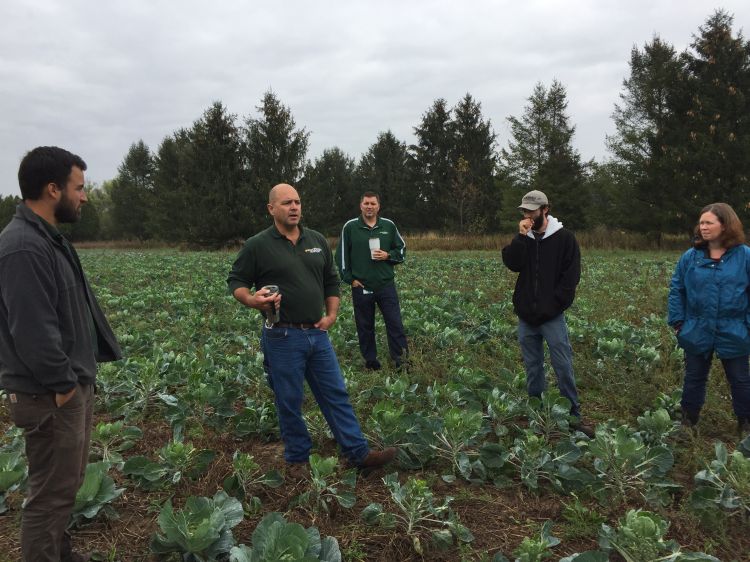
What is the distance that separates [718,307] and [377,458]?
10.4 feet

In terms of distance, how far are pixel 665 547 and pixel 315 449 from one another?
2613mm

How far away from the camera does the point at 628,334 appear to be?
24.5 feet

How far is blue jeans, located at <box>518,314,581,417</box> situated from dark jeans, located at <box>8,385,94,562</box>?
12.3 feet

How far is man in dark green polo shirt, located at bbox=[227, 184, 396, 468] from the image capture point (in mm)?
3736

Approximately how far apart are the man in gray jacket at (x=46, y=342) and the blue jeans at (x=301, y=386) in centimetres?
133

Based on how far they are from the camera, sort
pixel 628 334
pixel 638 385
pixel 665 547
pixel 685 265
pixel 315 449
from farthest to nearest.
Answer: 1. pixel 628 334
2. pixel 638 385
3. pixel 685 265
4. pixel 315 449
5. pixel 665 547

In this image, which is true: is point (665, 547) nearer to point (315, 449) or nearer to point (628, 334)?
point (315, 449)

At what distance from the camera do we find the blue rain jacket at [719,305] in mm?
4293

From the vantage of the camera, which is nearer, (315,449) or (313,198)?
(315,449)

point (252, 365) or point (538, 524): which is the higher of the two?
point (252, 365)

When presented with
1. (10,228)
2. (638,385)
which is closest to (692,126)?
(638,385)

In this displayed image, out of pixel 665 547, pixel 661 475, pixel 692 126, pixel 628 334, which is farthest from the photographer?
pixel 692 126

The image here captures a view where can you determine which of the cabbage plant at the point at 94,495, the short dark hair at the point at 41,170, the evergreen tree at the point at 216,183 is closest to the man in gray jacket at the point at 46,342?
the short dark hair at the point at 41,170

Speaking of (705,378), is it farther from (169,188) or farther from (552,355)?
(169,188)
